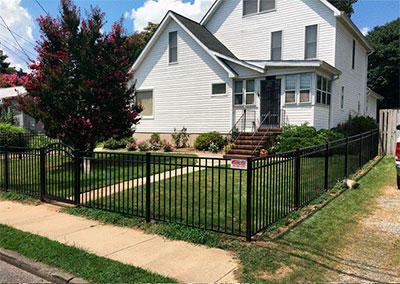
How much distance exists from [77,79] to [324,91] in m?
12.0

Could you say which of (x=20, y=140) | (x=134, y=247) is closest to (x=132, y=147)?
(x=20, y=140)

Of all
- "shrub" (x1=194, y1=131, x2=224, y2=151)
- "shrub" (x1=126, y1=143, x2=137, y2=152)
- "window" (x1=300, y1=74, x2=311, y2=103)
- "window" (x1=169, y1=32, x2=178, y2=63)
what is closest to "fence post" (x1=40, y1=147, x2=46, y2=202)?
"shrub" (x1=194, y1=131, x2=224, y2=151)

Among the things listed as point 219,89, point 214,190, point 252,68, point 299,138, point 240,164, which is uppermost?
point 252,68

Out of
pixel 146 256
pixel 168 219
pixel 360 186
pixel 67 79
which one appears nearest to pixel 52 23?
pixel 67 79

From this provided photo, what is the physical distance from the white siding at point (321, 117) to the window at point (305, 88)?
641 millimetres

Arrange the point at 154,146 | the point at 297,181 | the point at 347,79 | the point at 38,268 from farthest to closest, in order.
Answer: the point at 347,79 → the point at 154,146 → the point at 297,181 → the point at 38,268

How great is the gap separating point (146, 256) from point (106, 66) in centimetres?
825

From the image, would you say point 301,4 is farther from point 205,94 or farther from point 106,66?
point 106,66

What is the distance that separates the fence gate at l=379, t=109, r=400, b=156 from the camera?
14.4m

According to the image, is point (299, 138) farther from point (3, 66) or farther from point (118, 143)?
point (3, 66)

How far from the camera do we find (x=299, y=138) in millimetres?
13461

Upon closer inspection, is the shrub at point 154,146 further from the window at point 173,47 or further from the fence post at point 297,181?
the fence post at point 297,181

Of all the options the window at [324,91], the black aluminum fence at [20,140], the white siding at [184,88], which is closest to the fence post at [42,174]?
the black aluminum fence at [20,140]

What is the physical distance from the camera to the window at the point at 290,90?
1556cm
